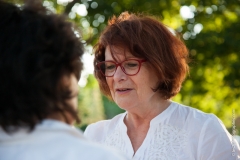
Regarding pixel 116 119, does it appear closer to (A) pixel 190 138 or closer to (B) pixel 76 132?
(A) pixel 190 138

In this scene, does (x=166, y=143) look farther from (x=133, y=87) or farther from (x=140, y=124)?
(x=133, y=87)

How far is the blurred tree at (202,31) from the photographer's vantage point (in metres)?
8.70

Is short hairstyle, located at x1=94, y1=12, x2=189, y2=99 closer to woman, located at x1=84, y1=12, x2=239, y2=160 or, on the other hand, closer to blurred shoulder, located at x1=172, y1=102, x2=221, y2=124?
woman, located at x1=84, y1=12, x2=239, y2=160

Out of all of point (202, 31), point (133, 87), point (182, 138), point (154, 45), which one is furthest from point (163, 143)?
point (202, 31)

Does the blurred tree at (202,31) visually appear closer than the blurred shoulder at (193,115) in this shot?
No

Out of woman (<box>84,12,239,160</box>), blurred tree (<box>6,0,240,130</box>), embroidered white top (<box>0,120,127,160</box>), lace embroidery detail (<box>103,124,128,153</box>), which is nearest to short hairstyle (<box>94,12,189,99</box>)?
woman (<box>84,12,239,160</box>)

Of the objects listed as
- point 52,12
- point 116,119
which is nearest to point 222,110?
point 116,119

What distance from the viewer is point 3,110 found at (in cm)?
147

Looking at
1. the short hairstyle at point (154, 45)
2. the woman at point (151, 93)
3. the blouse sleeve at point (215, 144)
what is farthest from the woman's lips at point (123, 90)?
the blouse sleeve at point (215, 144)

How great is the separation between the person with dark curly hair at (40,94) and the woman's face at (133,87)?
6.16 feet

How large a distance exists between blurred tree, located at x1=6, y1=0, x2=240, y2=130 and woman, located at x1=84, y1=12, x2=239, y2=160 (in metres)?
4.88

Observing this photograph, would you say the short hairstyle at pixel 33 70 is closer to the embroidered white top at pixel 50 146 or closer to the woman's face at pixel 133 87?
the embroidered white top at pixel 50 146

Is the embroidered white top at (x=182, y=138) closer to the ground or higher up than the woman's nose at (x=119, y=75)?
closer to the ground

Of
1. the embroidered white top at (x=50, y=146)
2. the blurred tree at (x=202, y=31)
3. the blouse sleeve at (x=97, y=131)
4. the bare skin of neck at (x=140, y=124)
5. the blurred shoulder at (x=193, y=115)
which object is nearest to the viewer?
the embroidered white top at (x=50, y=146)
